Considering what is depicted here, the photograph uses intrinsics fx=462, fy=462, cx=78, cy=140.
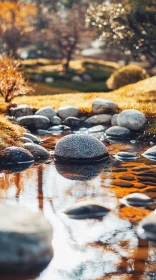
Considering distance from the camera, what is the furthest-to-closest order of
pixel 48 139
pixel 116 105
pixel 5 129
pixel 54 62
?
1. pixel 54 62
2. pixel 116 105
3. pixel 48 139
4. pixel 5 129

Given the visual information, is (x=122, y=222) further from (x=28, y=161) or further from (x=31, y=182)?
(x=28, y=161)

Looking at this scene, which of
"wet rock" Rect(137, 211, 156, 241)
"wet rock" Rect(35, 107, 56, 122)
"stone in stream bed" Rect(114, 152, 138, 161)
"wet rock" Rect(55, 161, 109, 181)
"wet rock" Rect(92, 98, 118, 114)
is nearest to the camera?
"wet rock" Rect(137, 211, 156, 241)

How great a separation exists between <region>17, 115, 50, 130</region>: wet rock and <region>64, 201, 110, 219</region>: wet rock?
6.30 metres

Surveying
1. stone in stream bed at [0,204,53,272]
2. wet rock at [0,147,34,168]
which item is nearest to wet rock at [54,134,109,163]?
wet rock at [0,147,34,168]

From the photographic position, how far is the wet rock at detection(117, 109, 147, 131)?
11.1 meters

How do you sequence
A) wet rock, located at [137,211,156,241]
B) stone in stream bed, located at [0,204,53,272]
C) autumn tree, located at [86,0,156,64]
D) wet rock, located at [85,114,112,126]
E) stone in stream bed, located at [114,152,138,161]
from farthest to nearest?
autumn tree, located at [86,0,156,64] < wet rock, located at [85,114,112,126] < stone in stream bed, located at [114,152,138,161] < wet rock, located at [137,211,156,241] < stone in stream bed, located at [0,204,53,272]

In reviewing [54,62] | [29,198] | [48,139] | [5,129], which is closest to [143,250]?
[29,198]

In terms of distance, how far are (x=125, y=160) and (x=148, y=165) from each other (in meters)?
0.58

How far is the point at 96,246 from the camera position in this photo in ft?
15.6

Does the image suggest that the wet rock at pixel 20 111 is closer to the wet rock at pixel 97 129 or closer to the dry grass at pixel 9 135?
the wet rock at pixel 97 129

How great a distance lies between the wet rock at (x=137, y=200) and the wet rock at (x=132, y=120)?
516cm

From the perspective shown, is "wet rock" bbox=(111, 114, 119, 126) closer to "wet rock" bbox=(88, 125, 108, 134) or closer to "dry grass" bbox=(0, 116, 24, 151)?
"wet rock" bbox=(88, 125, 108, 134)

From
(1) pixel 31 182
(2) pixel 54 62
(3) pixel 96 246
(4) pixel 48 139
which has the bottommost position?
(2) pixel 54 62

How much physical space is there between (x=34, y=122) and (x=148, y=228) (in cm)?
718
